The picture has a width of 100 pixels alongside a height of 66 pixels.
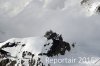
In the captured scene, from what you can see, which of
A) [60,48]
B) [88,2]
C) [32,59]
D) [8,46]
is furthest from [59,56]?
[88,2]

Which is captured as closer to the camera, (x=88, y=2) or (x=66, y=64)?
(x=88, y=2)

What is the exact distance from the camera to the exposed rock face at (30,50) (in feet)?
241

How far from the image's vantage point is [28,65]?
71.8 meters

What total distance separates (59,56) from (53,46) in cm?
376

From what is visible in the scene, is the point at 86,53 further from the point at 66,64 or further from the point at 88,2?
the point at 88,2

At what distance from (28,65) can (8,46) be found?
44.4ft

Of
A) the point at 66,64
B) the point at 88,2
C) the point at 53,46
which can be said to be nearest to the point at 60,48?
the point at 53,46

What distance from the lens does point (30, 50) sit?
77.5 meters

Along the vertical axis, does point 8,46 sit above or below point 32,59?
above

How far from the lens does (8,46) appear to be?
82.3m

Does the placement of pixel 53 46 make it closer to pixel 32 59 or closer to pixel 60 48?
pixel 60 48

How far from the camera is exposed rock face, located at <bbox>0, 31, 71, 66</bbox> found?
2889 inches

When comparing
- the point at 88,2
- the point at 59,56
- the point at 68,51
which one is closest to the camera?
the point at 88,2

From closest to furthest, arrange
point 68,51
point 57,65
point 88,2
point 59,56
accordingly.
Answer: point 88,2
point 57,65
point 59,56
point 68,51
